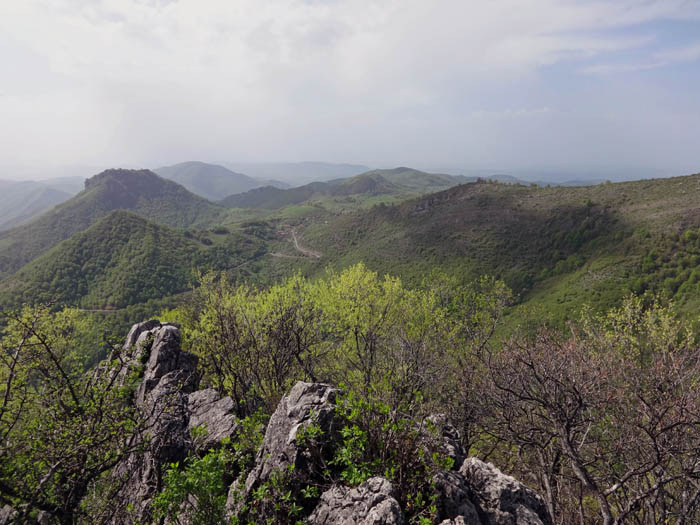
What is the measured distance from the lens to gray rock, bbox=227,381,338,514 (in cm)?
940

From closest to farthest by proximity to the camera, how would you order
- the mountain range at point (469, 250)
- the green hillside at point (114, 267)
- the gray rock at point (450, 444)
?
the gray rock at point (450, 444) → the mountain range at point (469, 250) → the green hillside at point (114, 267)

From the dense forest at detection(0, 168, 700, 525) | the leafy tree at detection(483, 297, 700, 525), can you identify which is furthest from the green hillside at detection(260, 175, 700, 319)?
the leafy tree at detection(483, 297, 700, 525)

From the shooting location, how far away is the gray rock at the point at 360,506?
23.8 feet

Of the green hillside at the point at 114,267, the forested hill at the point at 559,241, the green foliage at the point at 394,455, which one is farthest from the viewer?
the green hillside at the point at 114,267

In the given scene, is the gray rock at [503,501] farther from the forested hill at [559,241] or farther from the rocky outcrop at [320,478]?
the forested hill at [559,241]

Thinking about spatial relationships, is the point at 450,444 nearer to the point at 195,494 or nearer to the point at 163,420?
the point at 195,494

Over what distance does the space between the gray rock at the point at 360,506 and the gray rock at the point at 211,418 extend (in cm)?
587

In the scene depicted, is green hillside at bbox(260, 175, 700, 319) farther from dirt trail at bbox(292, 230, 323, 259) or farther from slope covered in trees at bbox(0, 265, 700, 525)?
slope covered in trees at bbox(0, 265, 700, 525)

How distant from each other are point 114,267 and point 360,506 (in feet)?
559

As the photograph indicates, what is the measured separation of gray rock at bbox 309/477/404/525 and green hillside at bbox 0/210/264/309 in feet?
388

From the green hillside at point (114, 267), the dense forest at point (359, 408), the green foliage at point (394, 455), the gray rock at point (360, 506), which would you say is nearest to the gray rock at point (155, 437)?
the dense forest at point (359, 408)

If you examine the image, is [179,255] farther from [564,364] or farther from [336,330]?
[564,364]

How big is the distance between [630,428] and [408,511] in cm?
1298

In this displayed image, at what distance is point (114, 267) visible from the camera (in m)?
138
